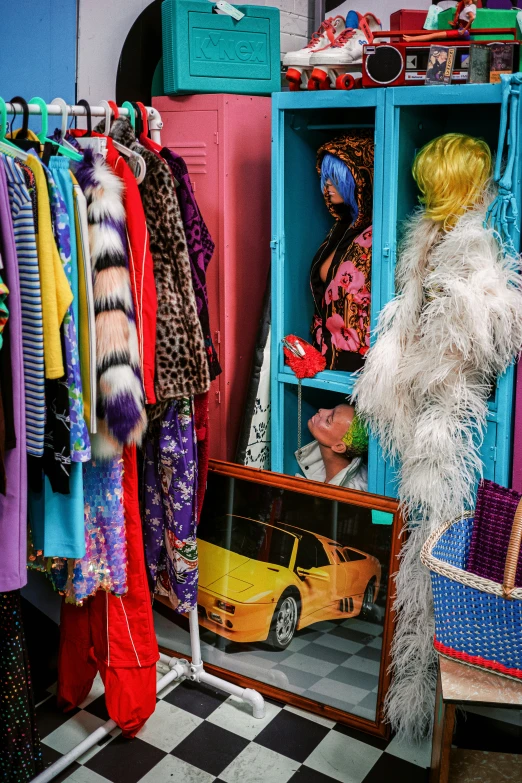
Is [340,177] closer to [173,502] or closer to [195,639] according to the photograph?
[173,502]

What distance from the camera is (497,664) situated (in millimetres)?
1833

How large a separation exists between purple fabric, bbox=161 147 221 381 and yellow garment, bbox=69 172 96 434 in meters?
0.37

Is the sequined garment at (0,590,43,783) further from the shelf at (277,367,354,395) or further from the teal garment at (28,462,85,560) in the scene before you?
the shelf at (277,367,354,395)

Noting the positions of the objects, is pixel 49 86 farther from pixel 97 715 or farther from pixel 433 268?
pixel 97 715

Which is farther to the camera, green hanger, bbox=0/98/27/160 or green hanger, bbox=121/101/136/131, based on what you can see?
green hanger, bbox=121/101/136/131

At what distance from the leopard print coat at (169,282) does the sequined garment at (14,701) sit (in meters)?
0.68

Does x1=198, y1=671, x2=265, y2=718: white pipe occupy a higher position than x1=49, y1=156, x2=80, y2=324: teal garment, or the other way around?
x1=49, y1=156, x2=80, y2=324: teal garment

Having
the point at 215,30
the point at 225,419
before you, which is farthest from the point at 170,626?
the point at 215,30

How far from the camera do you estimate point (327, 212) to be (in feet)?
8.90

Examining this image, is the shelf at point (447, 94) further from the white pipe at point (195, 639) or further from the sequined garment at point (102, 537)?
the white pipe at point (195, 639)

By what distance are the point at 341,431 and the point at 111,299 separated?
3.01ft

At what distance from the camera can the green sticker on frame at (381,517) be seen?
92.5 inches

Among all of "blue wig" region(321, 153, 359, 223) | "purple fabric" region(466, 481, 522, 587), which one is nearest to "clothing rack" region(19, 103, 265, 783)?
"blue wig" region(321, 153, 359, 223)

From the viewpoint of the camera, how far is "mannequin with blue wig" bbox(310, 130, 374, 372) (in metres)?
2.39
